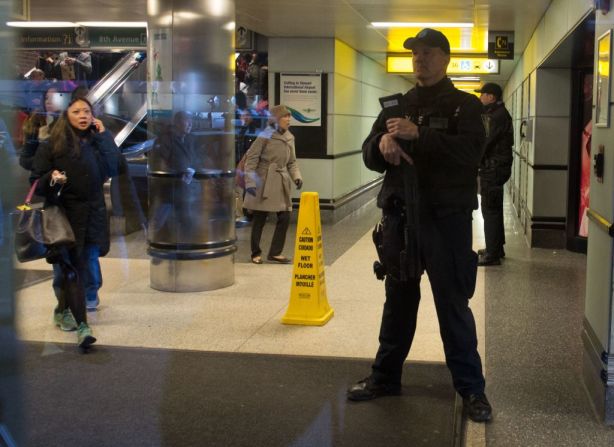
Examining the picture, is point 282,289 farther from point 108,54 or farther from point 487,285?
point 108,54

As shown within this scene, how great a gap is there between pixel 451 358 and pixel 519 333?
193 centimetres

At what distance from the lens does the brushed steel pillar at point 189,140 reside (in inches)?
284

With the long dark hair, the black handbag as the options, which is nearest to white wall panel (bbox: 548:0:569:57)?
the long dark hair

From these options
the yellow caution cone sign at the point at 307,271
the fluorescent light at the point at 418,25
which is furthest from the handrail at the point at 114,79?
the fluorescent light at the point at 418,25

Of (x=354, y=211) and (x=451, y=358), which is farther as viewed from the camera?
(x=354, y=211)

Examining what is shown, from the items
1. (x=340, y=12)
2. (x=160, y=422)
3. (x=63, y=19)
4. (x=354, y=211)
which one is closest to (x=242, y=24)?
(x=340, y=12)

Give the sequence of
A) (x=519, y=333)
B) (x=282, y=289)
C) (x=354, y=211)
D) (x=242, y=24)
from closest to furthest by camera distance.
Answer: (x=519, y=333) → (x=282, y=289) → (x=242, y=24) → (x=354, y=211)

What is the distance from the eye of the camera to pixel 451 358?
13.6 ft

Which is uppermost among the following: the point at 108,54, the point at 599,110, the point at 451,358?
the point at 108,54

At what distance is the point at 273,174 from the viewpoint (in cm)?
880

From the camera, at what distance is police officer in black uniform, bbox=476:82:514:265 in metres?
8.71

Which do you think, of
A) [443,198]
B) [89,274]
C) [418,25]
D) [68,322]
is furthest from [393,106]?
[418,25]

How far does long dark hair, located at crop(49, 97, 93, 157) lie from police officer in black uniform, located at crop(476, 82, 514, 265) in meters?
4.63

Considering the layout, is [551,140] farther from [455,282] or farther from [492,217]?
[455,282]
